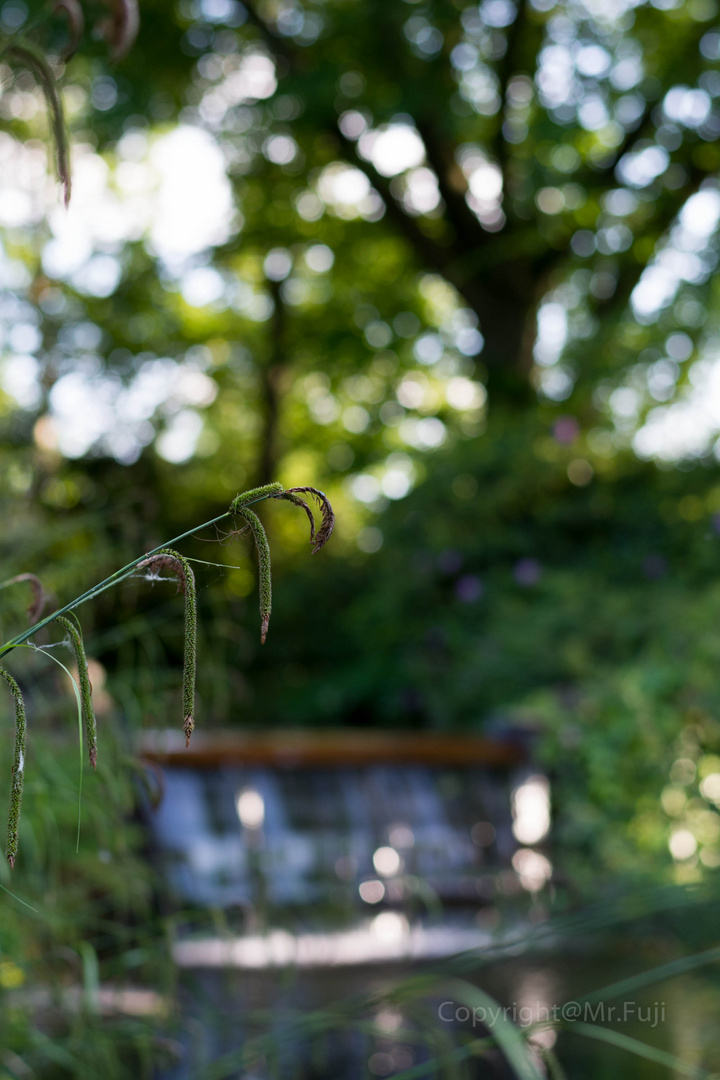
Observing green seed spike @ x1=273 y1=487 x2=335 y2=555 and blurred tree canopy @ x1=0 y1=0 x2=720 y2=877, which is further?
blurred tree canopy @ x1=0 y1=0 x2=720 y2=877

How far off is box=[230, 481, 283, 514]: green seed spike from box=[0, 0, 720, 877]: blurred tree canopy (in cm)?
269

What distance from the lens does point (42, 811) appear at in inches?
47.1

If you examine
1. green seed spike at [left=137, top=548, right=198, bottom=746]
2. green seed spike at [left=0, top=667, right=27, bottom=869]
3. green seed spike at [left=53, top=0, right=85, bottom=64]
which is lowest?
green seed spike at [left=0, top=667, right=27, bottom=869]

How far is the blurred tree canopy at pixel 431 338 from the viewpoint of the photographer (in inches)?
190

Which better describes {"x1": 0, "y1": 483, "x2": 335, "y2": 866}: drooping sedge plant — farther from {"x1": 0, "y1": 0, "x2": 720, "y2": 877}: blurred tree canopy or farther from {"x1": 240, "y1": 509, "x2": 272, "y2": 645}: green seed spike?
{"x1": 0, "y1": 0, "x2": 720, "y2": 877}: blurred tree canopy

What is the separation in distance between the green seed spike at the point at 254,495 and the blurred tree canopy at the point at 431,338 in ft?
8.83

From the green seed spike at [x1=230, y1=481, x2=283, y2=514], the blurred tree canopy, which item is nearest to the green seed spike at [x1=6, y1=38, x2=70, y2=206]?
the green seed spike at [x1=230, y1=481, x2=283, y2=514]

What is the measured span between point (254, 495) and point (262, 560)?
4 centimetres

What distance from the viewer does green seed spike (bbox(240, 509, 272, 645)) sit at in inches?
21.8

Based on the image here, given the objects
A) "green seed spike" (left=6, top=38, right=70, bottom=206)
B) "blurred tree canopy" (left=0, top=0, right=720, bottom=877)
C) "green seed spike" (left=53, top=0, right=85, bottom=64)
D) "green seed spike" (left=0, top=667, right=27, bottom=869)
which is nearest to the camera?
"green seed spike" (left=0, top=667, right=27, bottom=869)

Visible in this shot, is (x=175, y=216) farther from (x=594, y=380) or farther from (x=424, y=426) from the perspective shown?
(x=594, y=380)

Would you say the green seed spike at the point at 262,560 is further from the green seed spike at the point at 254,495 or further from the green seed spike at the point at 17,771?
the green seed spike at the point at 17,771

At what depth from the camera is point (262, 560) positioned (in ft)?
1.88

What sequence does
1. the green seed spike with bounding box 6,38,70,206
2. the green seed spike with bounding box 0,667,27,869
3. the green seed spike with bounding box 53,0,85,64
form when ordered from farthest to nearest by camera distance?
the green seed spike with bounding box 53,0,85,64, the green seed spike with bounding box 6,38,70,206, the green seed spike with bounding box 0,667,27,869
